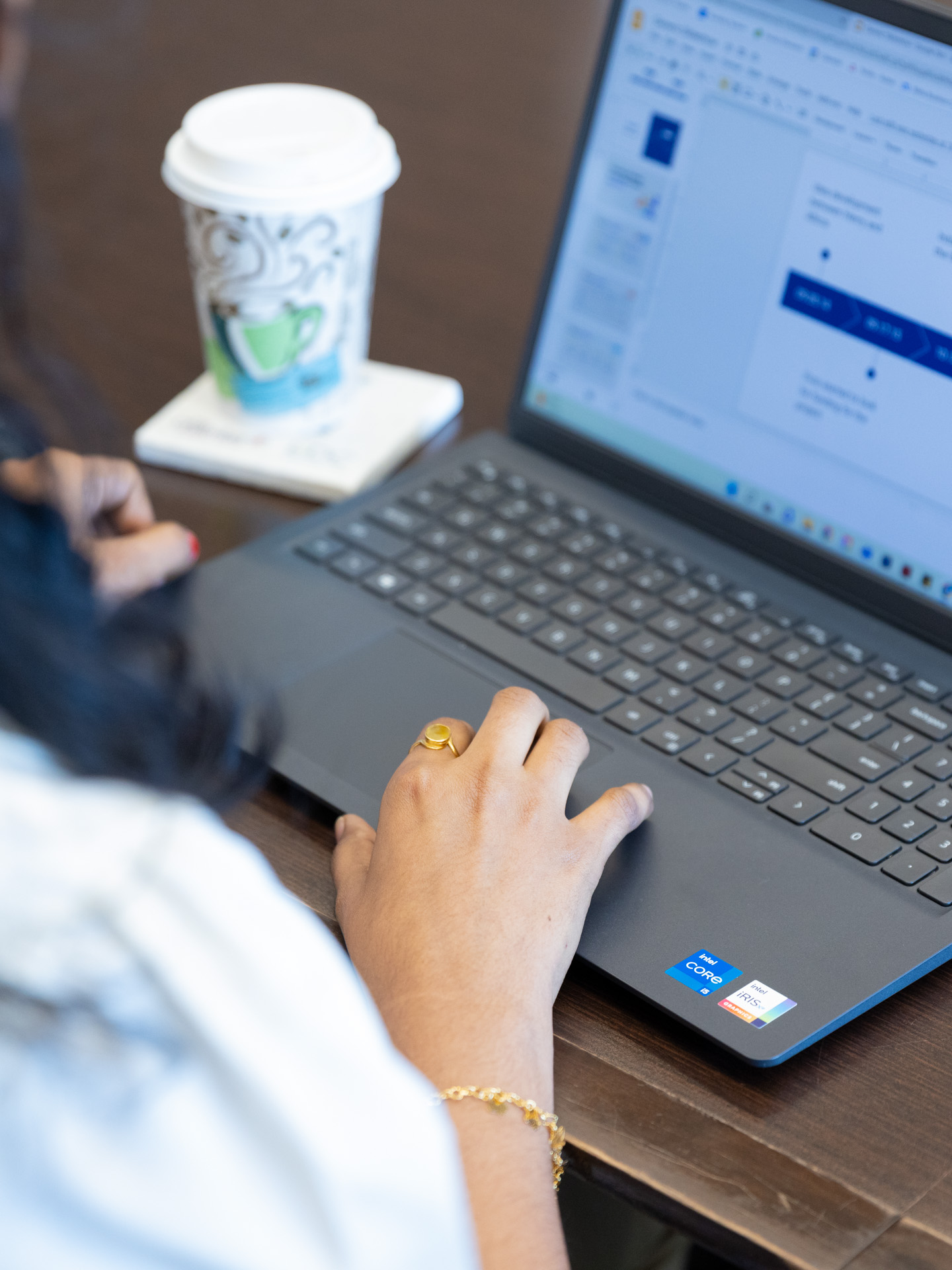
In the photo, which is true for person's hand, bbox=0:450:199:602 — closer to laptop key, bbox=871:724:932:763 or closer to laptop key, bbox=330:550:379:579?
laptop key, bbox=330:550:379:579

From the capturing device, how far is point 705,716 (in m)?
0.74

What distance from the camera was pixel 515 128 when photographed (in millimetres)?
1351

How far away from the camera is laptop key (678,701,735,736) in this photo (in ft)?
2.41

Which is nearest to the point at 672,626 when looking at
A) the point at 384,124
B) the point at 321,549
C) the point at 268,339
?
the point at 321,549

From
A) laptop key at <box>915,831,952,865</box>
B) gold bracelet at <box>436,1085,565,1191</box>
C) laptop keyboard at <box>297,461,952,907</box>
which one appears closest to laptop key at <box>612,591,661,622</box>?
laptop keyboard at <box>297,461,952,907</box>

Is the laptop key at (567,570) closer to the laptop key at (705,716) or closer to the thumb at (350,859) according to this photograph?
the laptop key at (705,716)

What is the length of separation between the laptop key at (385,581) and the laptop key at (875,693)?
28cm

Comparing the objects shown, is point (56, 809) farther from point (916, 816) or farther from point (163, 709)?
point (916, 816)

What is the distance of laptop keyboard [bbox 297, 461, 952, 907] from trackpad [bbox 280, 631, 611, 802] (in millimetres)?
32

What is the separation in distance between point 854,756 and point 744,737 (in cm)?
6

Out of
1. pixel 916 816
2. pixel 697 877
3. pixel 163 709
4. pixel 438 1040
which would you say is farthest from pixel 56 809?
pixel 916 816

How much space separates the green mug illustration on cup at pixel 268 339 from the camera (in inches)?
35.2

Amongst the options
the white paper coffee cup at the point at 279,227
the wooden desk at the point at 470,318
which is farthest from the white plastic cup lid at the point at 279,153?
the wooden desk at the point at 470,318

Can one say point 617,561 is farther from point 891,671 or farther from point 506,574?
point 891,671
